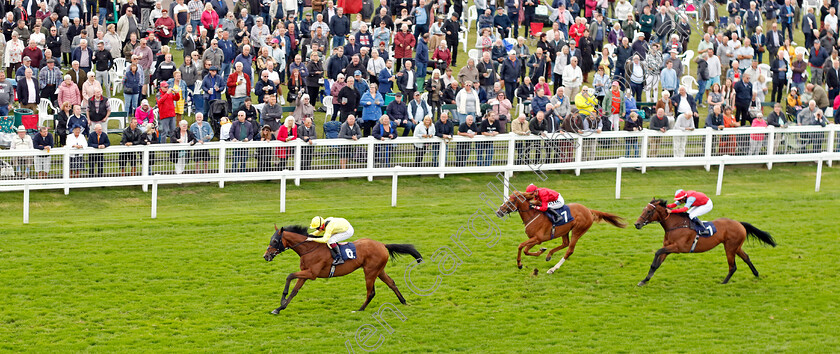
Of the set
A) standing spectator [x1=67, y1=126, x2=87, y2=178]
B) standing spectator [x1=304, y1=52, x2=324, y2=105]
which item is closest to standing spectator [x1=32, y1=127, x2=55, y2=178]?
standing spectator [x1=67, y1=126, x2=87, y2=178]

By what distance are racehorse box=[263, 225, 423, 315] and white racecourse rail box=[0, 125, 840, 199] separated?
4.13 meters

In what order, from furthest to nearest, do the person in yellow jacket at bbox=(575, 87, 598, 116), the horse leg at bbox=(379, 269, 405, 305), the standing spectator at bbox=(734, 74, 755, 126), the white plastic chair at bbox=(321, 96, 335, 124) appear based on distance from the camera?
1. the standing spectator at bbox=(734, 74, 755, 126)
2. the white plastic chair at bbox=(321, 96, 335, 124)
3. the person in yellow jacket at bbox=(575, 87, 598, 116)
4. the horse leg at bbox=(379, 269, 405, 305)

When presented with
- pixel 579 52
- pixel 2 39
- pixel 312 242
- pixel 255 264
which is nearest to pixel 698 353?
pixel 312 242

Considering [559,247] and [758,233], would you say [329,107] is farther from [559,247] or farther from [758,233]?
[758,233]

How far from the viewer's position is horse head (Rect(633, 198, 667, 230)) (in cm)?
1392

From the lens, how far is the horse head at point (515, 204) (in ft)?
46.6

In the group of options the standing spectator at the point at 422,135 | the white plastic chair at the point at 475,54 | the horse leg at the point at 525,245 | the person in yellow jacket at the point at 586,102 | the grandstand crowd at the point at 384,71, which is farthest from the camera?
the white plastic chair at the point at 475,54

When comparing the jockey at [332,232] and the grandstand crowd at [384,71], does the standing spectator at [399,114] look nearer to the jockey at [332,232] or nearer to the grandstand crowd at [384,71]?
the grandstand crowd at [384,71]

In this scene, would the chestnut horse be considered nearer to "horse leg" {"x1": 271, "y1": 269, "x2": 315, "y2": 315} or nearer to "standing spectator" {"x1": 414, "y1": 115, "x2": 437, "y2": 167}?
"horse leg" {"x1": 271, "y1": 269, "x2": 315, "y2": 315}

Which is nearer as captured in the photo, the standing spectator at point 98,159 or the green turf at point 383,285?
the green turf at point 383,285

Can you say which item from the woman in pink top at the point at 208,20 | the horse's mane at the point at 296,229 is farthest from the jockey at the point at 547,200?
the woman in pink top at the point at 208,20

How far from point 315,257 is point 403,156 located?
554 cm

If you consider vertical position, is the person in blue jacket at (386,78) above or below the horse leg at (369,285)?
above

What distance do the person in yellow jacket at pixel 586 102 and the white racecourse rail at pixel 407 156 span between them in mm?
840
